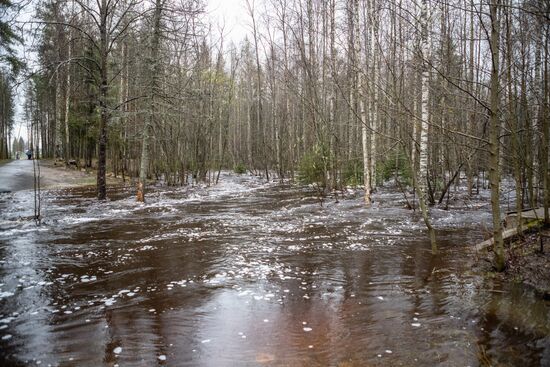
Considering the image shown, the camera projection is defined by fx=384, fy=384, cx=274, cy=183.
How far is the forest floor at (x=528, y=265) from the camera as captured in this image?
571cm

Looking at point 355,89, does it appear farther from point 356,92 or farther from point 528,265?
point 528,265

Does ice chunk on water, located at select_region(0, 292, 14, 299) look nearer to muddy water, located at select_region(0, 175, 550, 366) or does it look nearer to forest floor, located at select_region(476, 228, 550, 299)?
muddy water, located at select_region(0, 175, 550, 366)

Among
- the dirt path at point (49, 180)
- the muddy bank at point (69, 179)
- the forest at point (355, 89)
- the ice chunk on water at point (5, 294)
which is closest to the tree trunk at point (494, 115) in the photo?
the forest at point (355, 89)

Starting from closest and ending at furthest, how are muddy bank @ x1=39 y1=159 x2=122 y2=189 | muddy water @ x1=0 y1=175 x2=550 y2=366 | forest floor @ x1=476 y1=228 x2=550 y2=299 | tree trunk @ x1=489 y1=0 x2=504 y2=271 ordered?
muddy water @ x1=0 y1=175 x2=550 y2=366 → tree trunk @ x1=489 y1=0 x2=504 y2=271 → forest floor @ x1=476 y1=228 x2=550 y2=299 → muddy bank @ x1=39 y1=159 x2=122 y2=189

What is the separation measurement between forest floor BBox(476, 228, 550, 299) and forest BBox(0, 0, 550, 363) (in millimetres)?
285

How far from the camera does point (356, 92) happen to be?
46.6ft

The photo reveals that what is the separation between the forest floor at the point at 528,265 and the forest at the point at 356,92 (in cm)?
29

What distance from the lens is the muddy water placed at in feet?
13.2

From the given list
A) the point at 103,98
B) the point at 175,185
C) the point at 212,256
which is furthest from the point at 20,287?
the point at 175,185

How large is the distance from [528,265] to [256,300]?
4450 mm

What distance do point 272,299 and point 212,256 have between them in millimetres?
2636

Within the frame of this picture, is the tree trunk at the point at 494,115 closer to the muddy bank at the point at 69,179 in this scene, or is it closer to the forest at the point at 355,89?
the forest at the point at 355,89

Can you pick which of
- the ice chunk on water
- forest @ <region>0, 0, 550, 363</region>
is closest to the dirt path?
forest @ <region>0, 0, 550, 363</region>

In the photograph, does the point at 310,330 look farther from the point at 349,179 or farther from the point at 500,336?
the point at 349,179
